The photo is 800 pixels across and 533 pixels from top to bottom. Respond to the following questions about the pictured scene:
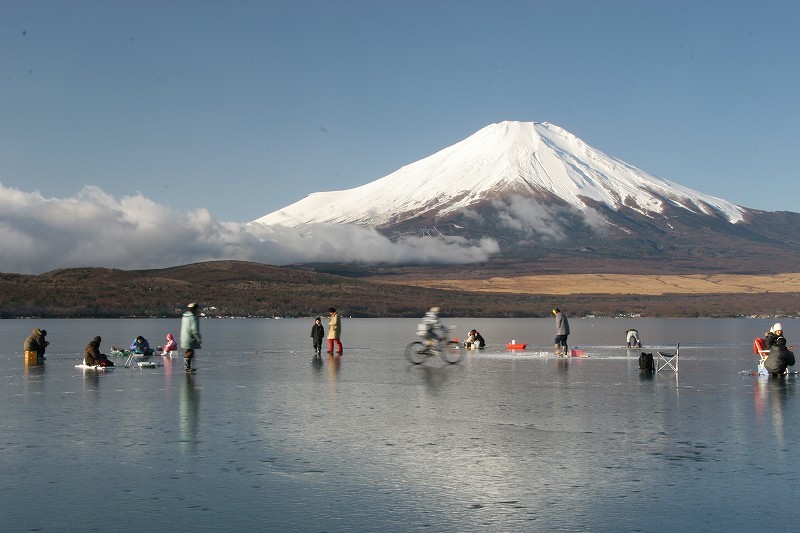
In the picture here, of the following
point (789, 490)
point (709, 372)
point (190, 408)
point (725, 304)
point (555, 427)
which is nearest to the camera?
point (789, 490)

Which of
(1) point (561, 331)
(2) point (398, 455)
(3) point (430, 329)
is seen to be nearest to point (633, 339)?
(1) point (561, 331)

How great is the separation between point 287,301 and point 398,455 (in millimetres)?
151444

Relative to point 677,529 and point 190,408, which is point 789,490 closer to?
point 677,529

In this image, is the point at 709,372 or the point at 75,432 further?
the point at 709,372

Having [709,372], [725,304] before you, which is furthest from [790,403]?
[725,304]

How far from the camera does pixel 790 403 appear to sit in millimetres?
20828

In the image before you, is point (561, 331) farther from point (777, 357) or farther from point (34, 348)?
point (34, 348)

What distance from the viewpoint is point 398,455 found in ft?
46.7

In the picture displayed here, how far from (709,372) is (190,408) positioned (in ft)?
58.5

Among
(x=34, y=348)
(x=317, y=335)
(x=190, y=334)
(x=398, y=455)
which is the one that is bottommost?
(x=398, y=455)

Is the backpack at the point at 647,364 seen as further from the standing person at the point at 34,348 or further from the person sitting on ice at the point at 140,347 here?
the standing person at the point at 34,348

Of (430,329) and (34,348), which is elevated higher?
(430,329)

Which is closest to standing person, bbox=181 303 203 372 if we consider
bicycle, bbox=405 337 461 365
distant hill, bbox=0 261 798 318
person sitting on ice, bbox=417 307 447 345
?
bicycle, bbox=405 337 461 365

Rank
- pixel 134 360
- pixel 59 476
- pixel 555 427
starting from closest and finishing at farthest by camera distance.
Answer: pixel 59 476, pixel 555 427, pixel 134 360
